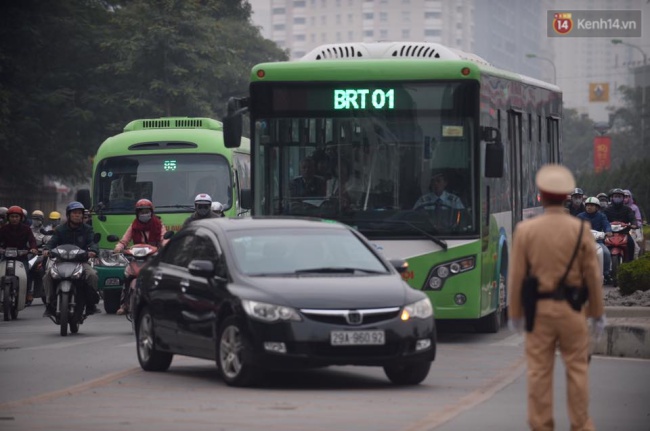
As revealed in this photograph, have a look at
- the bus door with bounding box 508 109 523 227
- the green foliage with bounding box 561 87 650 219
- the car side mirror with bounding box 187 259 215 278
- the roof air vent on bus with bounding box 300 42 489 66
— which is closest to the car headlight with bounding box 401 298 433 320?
the car side mirror with bounding box 187 259 215 278

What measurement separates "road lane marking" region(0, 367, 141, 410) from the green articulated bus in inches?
152

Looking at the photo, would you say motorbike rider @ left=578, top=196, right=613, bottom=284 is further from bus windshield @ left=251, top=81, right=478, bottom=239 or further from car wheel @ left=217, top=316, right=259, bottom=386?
car wheel @ left=217, top=316, right=259, bottom=386

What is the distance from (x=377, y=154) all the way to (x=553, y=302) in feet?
29.9

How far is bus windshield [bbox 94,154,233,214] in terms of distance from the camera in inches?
1094

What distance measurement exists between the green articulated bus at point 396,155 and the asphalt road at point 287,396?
3.68ft

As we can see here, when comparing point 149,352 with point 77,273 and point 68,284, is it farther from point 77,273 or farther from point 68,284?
point 77,273

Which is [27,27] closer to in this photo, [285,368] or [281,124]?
[281,124]

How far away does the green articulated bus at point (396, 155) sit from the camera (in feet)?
59.3

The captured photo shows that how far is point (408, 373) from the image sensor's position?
13641mm

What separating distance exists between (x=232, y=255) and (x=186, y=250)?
107 cm

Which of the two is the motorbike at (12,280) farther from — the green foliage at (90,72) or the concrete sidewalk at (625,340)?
the green foliage at (90,72)

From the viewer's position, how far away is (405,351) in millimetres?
13156

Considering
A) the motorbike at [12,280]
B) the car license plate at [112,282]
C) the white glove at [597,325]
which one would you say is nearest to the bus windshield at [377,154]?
the motorbike at [12,280]

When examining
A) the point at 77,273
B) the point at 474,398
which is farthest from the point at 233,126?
the point at 474,398
